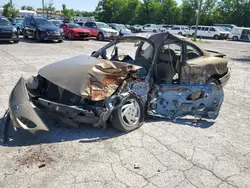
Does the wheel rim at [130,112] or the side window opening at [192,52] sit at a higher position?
the side window opening at [192,52]

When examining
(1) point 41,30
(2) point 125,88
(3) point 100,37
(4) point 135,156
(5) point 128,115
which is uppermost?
(1) point 41,30

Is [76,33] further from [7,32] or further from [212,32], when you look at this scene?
[212,32]

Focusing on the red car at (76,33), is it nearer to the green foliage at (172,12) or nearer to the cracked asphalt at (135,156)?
the cracked asphalt at (135,156)

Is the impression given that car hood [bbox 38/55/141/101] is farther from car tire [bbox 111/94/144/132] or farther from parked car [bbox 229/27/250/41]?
parked car [bbox 229/27/250/41]

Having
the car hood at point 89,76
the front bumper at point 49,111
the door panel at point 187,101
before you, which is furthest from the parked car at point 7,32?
the door panel at point 187,101

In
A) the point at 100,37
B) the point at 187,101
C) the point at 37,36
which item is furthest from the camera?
the point at 100,37

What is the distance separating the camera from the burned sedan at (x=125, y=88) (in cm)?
388

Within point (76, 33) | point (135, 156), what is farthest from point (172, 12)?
point (135, 156)

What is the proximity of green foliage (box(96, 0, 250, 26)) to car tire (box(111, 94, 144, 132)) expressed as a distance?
5064 cm

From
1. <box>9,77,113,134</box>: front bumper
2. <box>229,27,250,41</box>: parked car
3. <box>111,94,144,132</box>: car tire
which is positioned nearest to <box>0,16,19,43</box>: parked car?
<box>9,77,113,134</box>: front bumper

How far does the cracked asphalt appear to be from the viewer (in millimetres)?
3094

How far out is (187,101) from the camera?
5.01m

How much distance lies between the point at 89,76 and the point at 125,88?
25.6 inches

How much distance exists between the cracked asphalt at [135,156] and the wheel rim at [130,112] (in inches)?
7.5
